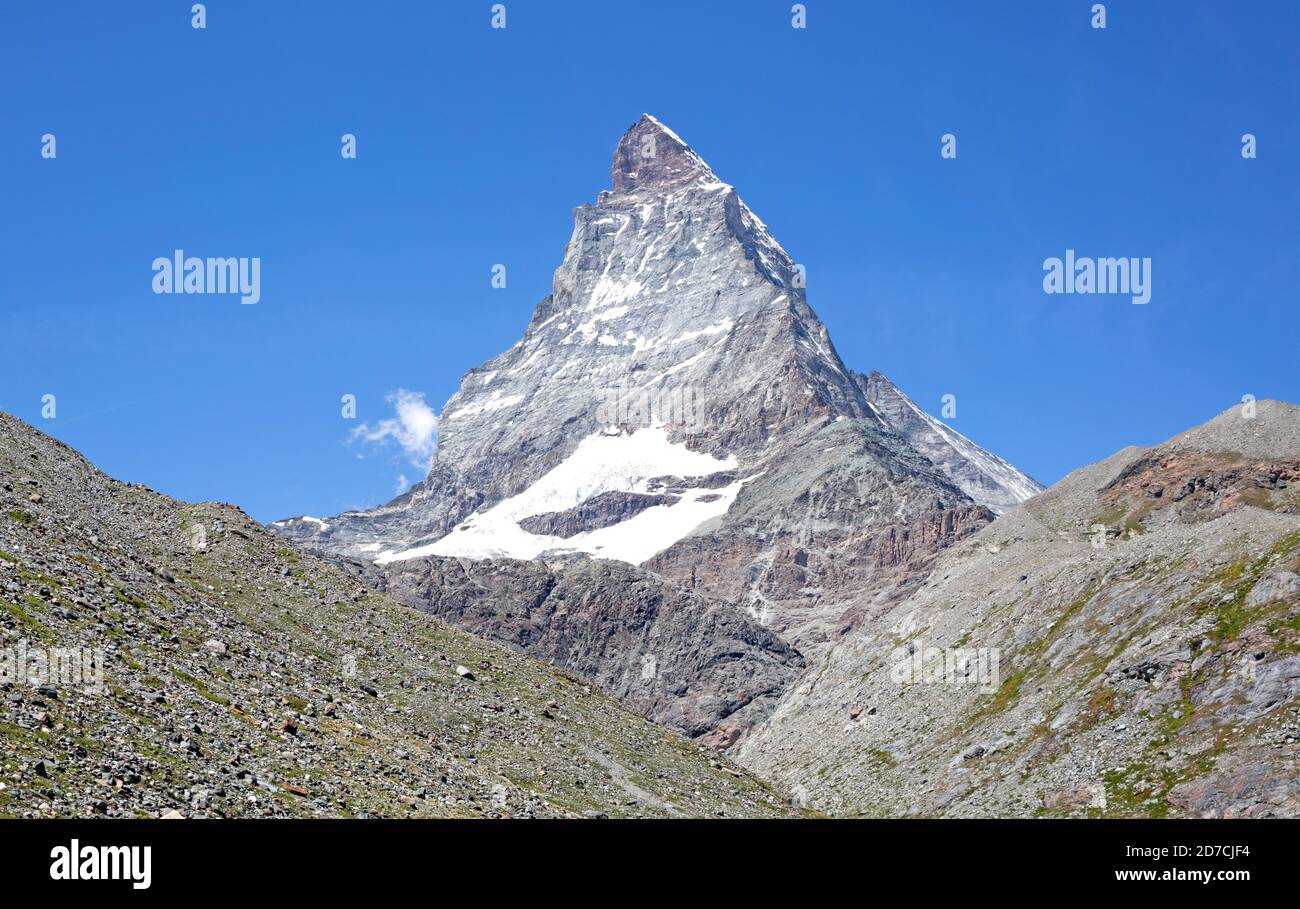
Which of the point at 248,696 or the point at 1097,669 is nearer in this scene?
the point at 248,696

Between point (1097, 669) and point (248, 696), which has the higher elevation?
point (1097, 669)

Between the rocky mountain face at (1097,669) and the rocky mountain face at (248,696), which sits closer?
the rocky mountain face at (248,696)
